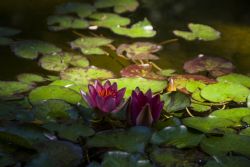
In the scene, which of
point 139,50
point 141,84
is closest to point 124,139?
point 141,84

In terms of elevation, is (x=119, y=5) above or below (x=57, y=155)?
above

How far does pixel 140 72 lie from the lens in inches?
64.9

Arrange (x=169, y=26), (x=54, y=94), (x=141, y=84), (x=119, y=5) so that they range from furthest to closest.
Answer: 1. (x=119, y=5)
2. (x=169, y=26)
3. (x=141, y=84)
4. (x=54, y=94)

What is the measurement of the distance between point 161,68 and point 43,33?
57 centimetres

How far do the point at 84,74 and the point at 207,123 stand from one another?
51 centimetres

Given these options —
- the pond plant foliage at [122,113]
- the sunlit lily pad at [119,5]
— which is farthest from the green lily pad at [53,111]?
the sunlit lily pad at [119,5]

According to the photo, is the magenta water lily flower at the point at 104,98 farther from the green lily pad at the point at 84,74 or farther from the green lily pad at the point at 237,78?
the green lily pad at the point at 237,78

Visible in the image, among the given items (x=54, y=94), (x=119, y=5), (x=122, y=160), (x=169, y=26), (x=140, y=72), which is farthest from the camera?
(x=119, y=5)

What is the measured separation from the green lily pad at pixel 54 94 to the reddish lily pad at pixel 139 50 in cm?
44

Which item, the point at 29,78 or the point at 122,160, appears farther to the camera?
the point at 29,78

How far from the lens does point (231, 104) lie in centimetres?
147

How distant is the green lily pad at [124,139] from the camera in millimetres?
1158

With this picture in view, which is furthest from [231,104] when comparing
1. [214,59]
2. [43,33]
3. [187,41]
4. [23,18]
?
[23,18]

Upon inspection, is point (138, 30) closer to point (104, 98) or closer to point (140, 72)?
point (140, 72)
